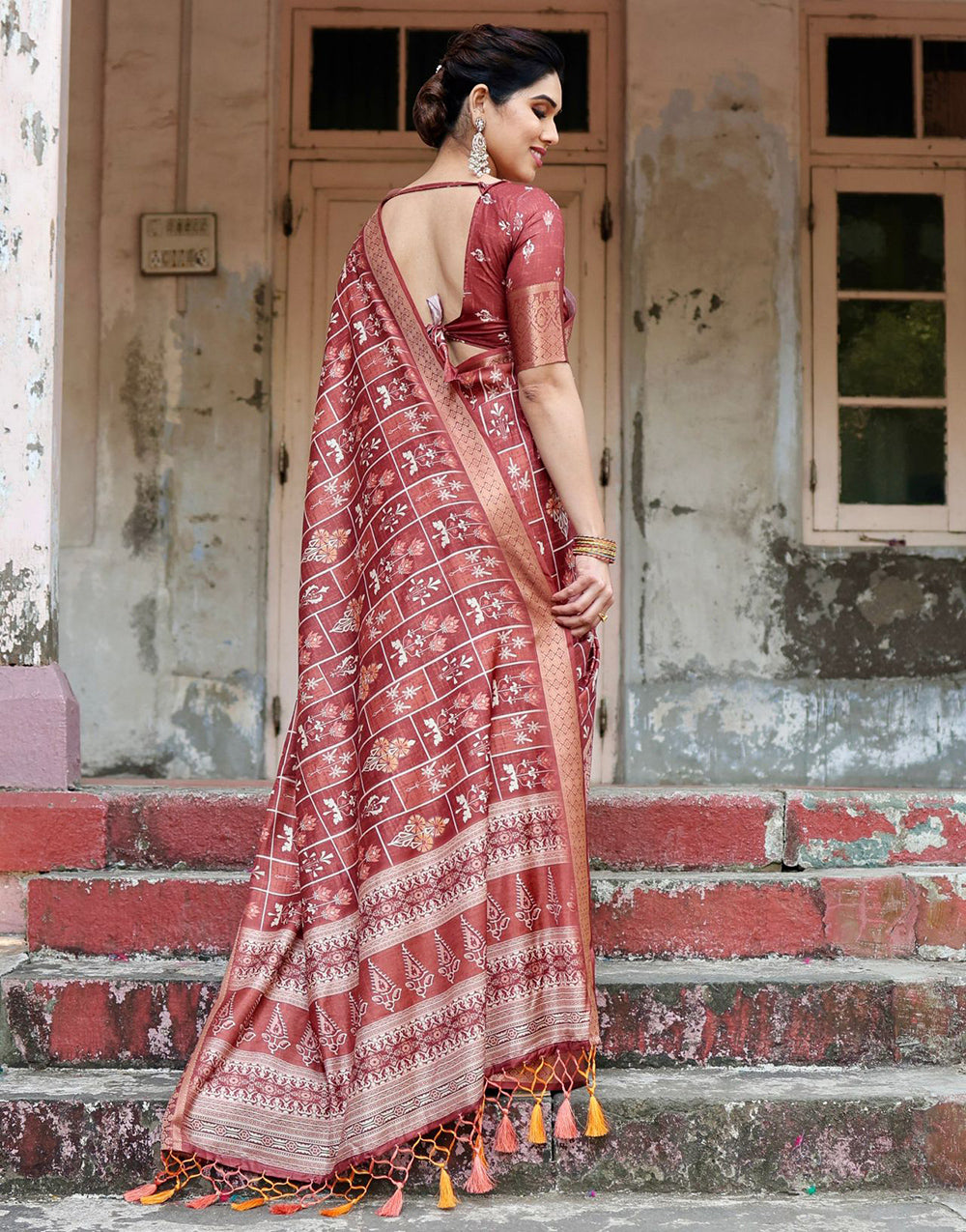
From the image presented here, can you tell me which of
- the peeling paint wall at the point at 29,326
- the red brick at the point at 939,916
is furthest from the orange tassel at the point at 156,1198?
the red brick at the point at 939,916

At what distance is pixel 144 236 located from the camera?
17.5 feet

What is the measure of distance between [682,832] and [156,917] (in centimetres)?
124

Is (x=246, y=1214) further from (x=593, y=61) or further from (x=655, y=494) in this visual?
(x=593, y=61)

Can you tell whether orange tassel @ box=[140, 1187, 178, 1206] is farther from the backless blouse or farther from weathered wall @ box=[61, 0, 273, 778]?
weathered wall @ box=[61, 0, 273, 778]

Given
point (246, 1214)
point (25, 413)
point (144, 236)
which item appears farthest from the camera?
point (144, 236)

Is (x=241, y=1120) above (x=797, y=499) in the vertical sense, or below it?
below

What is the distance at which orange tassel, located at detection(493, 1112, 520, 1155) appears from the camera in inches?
96.6

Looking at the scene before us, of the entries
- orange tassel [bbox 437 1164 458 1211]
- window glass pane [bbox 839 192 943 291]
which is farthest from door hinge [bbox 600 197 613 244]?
orange tassel [bbox 437 1164 458 1211]

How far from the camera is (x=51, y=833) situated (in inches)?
127

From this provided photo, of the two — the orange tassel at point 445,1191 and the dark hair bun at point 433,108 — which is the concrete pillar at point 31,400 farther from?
the orange tassel at point 445,1191

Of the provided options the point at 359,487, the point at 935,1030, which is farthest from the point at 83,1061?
the point at 935,1030

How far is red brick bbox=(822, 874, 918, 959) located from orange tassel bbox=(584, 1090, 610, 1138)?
0.89 m

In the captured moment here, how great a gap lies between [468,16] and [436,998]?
4245 mm

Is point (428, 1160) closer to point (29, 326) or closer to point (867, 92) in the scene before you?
point (29, 326)
